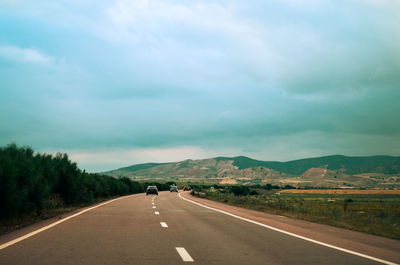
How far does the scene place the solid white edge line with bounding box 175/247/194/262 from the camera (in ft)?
27.1

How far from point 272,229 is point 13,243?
8250 millimetres

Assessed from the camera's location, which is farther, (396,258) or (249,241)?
(249,241)

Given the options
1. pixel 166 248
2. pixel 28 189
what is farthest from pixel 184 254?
pixel 28 189

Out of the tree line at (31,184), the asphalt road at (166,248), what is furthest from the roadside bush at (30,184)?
the asphalt road at (166,248)

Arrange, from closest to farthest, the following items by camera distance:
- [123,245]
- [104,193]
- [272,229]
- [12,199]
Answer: [123,245] → [272,229] → [12,199] → [104,193]

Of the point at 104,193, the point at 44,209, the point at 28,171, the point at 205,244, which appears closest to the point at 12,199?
the point at 28,171

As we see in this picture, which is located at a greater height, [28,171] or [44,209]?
[28,171]

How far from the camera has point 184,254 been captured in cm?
888

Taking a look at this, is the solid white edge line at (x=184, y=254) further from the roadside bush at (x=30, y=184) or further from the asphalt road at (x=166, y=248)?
the roadside bush at (x=30, y=184)

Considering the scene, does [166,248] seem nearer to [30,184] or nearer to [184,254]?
[184,254]

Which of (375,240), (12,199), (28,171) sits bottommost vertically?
(375,240)

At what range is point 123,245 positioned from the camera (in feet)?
33.2

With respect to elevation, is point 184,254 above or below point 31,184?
below

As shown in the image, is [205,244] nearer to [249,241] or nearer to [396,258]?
[249,241]
